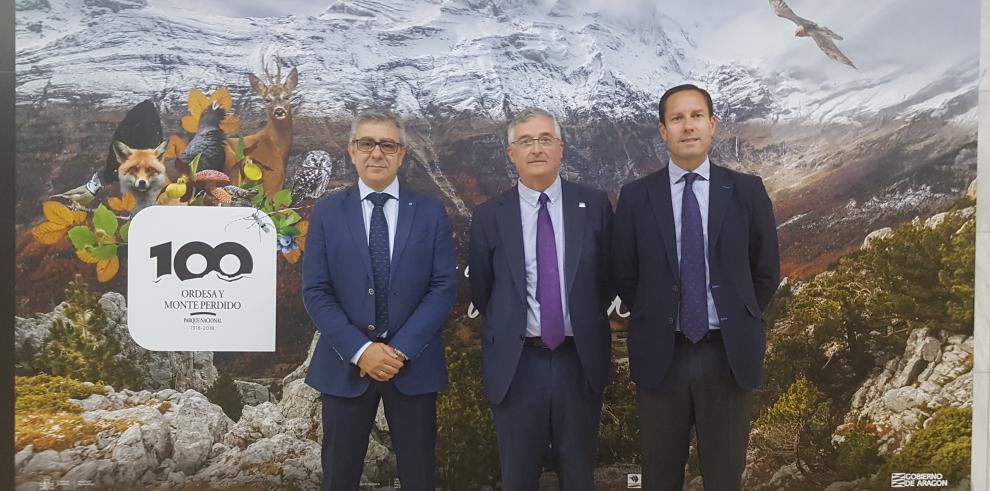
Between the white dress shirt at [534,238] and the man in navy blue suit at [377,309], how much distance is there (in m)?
0.31

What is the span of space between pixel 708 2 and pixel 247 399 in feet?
9.79

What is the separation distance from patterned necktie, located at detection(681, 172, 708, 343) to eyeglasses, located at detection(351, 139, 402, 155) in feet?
3.75

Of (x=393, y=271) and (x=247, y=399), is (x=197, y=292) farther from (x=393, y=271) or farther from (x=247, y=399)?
(x=393, y=271)

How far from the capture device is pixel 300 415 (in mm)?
3246

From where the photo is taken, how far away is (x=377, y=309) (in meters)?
2.52

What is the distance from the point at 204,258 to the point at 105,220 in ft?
1.66

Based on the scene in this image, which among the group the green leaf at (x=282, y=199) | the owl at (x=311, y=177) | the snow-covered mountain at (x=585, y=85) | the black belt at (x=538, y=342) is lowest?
the black belt at (x=538, y=342)

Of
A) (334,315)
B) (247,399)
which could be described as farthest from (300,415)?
(334,315)

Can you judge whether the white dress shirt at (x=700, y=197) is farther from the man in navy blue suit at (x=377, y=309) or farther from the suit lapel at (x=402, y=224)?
the suit lapel at (x=402, y=224)

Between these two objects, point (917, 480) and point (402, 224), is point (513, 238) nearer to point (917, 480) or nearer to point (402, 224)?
point (402, 224)

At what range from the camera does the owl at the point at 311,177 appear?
322cm

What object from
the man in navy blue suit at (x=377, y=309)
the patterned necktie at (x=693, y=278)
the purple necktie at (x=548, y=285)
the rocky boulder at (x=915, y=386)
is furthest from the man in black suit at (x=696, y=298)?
the rocky boulder at (x=915, y=386)

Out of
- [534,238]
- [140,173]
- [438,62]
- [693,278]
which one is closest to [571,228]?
[534,238]

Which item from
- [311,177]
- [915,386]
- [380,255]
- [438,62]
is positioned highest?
[438,62]
